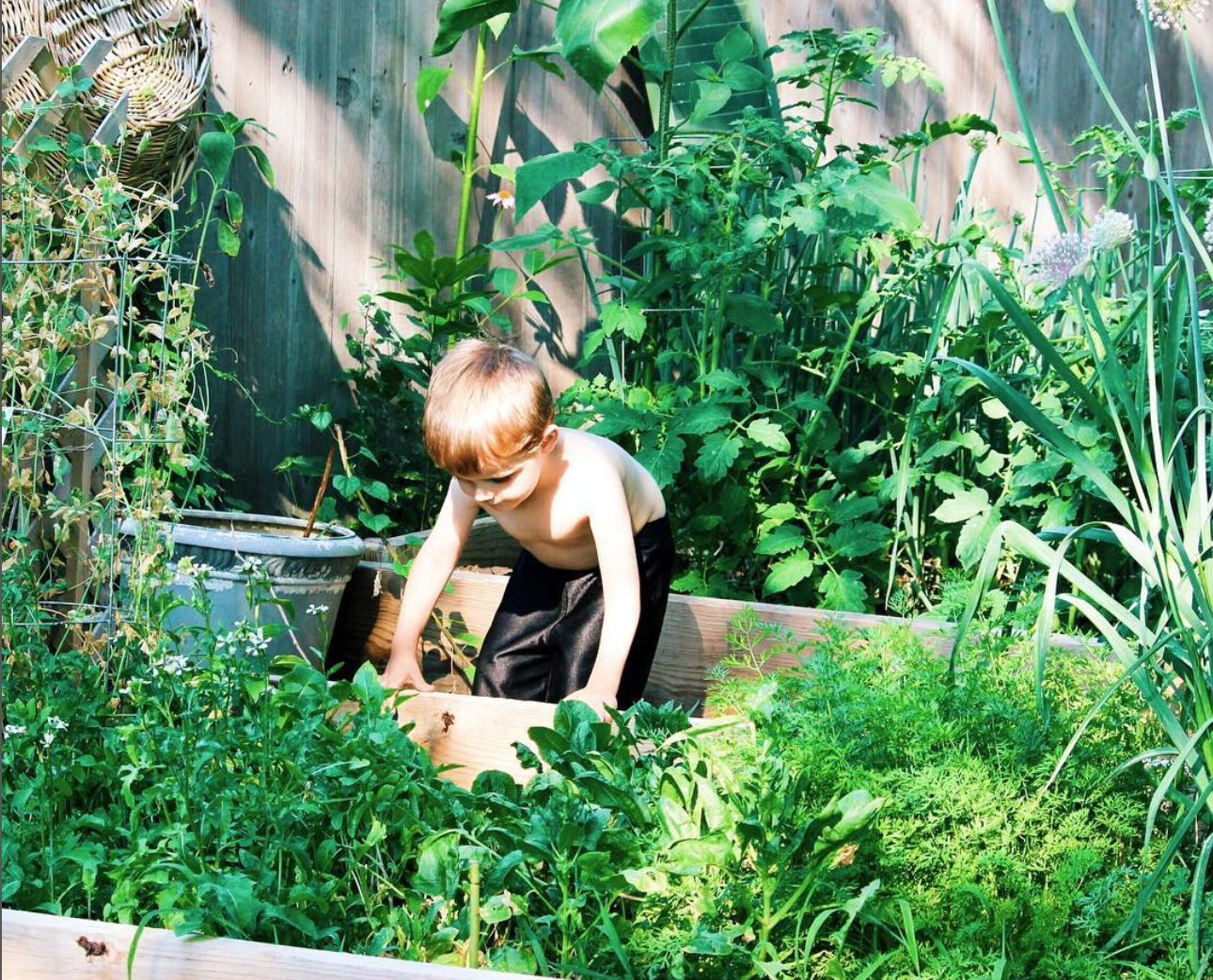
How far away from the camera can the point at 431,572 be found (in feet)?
8.36

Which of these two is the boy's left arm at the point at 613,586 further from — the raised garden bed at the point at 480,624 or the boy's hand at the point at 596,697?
the raised garden bed at the point at 480,624

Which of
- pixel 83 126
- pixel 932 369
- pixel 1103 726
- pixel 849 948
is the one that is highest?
pixel 83 126

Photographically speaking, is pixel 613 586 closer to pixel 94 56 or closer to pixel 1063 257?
pixel 1063 257

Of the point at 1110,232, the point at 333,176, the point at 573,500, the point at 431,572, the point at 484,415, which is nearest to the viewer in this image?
the point at 1110,232

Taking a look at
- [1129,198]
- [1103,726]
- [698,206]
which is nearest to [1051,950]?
[1103,726]

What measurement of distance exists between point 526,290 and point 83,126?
1.69 metres

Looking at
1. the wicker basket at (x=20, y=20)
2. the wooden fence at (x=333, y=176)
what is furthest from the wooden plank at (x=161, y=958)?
the wooden fence at (x=333, y=176)

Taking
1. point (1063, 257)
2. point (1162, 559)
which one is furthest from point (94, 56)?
point (1162, 559)

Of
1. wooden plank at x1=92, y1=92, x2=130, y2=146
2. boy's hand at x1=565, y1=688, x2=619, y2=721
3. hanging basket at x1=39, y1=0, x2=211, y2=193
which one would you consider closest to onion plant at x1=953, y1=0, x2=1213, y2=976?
boy's hand at x1=565, y1=688, x2=619, y2=721

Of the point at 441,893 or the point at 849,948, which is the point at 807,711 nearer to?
the point at 849,948

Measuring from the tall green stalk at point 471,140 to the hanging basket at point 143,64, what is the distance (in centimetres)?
104

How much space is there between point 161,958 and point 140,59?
2.05 m

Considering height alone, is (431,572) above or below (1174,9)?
below

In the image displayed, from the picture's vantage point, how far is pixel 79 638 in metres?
2.23
